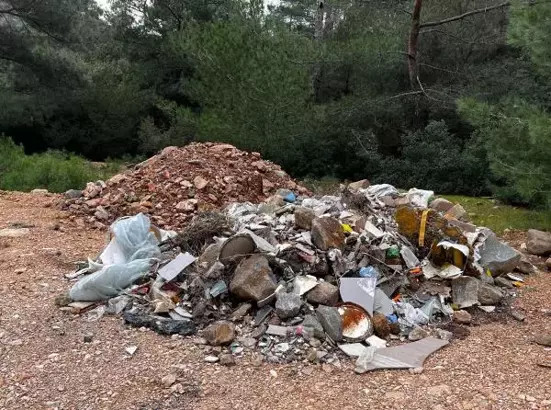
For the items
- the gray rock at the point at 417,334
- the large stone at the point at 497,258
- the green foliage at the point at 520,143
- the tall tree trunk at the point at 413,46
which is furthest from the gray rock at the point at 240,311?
the tall tree trunk at the point at 413,46

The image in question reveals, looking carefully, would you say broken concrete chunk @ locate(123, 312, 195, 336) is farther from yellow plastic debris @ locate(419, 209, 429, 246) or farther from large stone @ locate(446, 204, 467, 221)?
large stone @ locate(446, 204, 467, 221)

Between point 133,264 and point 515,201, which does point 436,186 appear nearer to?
point 515,201

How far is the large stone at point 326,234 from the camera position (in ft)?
13.2

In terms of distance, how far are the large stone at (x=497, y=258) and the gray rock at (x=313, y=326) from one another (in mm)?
1897

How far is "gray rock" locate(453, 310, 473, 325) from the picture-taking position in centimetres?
377

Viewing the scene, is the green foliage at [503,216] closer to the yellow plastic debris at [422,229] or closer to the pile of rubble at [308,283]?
the pile of rubble at [308,283]

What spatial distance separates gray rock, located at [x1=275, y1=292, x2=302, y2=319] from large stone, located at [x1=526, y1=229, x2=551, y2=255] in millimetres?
3274

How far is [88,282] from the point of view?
381cm

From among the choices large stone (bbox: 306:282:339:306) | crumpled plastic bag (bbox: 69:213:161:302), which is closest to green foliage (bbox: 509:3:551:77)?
large stone (bbox: 306:282:339:306)

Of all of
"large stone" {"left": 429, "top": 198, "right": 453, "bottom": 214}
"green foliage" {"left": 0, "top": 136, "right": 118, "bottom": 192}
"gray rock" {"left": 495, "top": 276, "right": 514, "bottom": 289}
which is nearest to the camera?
"gray rock" {"left": 495, "top": 276, "right": 514, "bottom": 289}

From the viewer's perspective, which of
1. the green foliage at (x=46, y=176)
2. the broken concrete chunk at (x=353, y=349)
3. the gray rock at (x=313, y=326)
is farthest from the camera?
the green foliage at (x=46, y=176)

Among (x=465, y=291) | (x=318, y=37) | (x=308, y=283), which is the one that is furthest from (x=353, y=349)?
(x=318, y=37)

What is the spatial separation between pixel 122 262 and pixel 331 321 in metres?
1.79

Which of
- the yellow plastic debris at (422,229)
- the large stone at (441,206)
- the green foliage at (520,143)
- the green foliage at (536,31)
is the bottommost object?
the large stone at (441,206)
